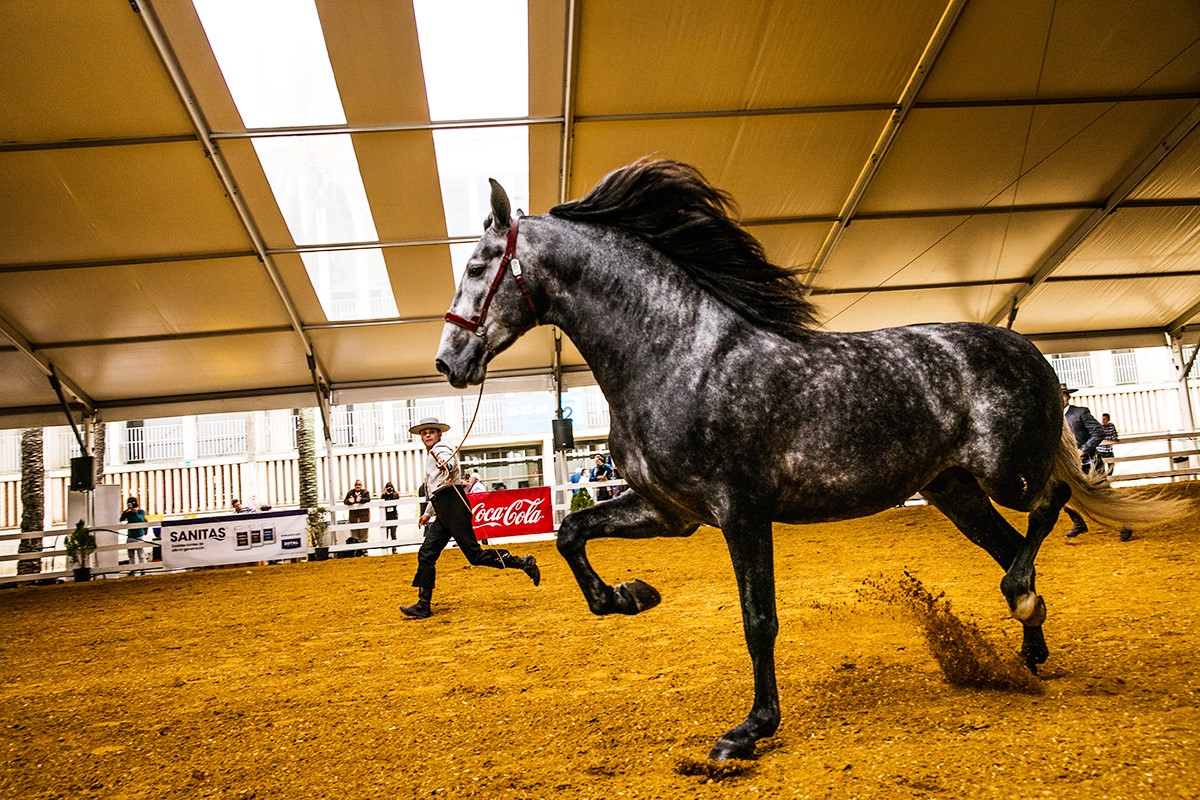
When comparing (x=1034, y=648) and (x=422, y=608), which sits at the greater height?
(x=1034, y=648)

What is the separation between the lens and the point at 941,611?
5.05m

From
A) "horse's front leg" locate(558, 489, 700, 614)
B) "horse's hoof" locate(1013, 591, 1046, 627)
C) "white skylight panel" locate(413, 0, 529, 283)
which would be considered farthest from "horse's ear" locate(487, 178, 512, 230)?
"white skylight panel" locate(413, 0, 529, 283)

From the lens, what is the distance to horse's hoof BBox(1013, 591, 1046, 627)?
3.65 m

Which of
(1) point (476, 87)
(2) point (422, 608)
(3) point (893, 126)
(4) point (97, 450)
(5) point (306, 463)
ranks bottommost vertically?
(2) point (422, 608)

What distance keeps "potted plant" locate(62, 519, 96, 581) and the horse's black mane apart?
1489 centimetres

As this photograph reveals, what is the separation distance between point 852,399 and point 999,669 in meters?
1.60

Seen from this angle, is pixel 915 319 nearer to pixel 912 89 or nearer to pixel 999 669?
pixel 912 89

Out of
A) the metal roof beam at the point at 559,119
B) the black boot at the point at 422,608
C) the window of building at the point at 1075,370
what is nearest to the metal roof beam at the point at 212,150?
the metal roof beam at the point at 559,119

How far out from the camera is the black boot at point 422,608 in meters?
7.72

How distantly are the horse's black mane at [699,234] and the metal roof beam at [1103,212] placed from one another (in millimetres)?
12029

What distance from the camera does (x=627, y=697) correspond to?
4168 mm

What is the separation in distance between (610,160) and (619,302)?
886 cm

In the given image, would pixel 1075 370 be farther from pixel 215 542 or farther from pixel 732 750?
pixel 732 750

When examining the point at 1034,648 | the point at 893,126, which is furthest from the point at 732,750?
the point at 893,126
